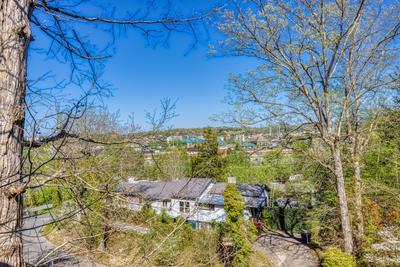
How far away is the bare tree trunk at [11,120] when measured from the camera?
139cm

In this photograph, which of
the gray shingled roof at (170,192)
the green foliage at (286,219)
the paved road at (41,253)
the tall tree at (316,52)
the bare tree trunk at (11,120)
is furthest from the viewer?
the green foliage at (286,219)

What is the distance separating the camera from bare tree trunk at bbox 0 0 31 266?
4.56 feet

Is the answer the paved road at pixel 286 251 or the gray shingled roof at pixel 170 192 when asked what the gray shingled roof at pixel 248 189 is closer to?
the paved road at pixel 286 251

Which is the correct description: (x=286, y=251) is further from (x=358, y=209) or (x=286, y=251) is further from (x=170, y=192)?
(x=170, y=192)

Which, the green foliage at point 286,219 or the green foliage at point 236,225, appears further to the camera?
the green foliage at point 286,219

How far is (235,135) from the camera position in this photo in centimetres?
805

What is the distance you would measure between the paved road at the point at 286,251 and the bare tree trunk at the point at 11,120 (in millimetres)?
10376

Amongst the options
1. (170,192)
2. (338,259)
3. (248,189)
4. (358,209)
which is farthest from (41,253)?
(248,189)

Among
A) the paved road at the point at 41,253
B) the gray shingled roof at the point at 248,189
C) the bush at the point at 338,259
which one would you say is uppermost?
the paved road at the point at 41,253

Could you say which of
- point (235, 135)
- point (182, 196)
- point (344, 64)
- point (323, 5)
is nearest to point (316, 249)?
point (235, 135)

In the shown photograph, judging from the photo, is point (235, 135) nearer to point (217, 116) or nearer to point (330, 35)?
point (217, 116)

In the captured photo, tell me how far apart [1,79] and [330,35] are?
8414mm

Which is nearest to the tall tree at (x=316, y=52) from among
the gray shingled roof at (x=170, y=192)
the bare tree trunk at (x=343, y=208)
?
the bare tree trunk at (x=343, y=208)

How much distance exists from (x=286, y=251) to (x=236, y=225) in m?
3.71
